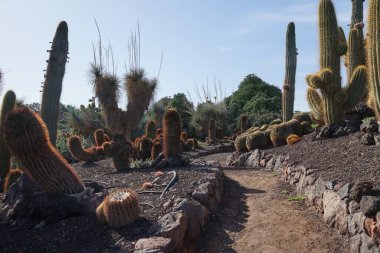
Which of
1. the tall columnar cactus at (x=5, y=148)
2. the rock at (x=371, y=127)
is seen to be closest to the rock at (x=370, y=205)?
the rock at (x=371, y=127)

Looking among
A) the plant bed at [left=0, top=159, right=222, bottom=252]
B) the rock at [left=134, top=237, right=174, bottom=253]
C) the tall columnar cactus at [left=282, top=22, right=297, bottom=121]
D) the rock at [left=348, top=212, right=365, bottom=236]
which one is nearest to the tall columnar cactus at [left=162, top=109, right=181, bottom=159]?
the plant bed at [left=0, top=159, right=222, bottom=252]

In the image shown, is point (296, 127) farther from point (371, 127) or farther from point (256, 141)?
point (371, 127)

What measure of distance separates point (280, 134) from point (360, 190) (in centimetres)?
703

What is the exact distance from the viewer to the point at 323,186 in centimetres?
608

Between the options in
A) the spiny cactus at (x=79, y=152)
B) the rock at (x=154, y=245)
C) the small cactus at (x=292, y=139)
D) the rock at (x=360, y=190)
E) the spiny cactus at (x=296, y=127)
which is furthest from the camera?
the spiny cactus at (x=296, y=127)

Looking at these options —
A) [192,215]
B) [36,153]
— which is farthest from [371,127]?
[36,153]

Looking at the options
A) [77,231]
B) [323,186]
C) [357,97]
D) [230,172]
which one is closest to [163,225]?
[77,231]

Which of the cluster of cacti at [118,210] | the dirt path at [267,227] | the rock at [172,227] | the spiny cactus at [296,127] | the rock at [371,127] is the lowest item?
the dirt path at [267,227]

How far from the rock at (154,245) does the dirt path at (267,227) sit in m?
0.99

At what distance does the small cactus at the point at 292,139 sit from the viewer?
11000 millimetres

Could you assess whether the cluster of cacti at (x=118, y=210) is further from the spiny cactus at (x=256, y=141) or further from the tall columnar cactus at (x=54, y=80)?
the spiny cactus at (x=256, y=141)

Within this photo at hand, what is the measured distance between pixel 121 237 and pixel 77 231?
0.51m

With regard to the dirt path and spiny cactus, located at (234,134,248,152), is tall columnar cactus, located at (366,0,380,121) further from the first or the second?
spiny cactus, located at (234,134,248,152)

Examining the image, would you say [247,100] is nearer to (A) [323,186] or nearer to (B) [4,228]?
(A) [323,186]
